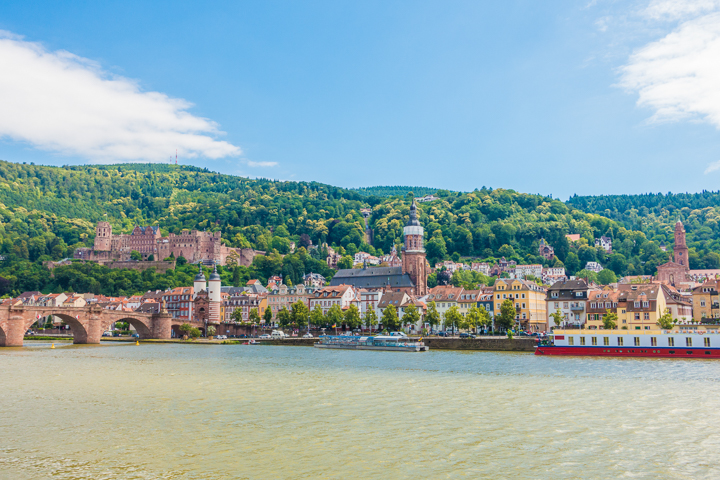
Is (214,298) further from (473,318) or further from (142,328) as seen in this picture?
(473,318)

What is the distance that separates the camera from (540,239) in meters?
191

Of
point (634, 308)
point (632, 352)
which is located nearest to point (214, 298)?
point (634, 308)

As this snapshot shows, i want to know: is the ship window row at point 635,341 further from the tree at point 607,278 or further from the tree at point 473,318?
the tree at point 607,278

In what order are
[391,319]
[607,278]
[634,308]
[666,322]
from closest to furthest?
[666,322], [634,308], [391,319], [607,278]

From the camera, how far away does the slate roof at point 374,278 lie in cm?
12888

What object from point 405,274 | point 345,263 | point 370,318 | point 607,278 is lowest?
point 370,318

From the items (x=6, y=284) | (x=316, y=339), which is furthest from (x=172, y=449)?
(x=6, y=284)

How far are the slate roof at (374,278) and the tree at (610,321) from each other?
2367 inches

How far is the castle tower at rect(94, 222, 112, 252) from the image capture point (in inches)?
6929

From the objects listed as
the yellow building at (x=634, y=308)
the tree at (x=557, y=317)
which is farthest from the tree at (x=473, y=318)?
the yellow building at (x=634, y=308)

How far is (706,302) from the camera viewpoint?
7944 centimetres

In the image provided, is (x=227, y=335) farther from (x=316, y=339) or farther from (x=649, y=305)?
(x=649, y=305)

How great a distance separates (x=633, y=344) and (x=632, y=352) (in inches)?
27.4

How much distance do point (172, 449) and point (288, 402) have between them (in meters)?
9.71
